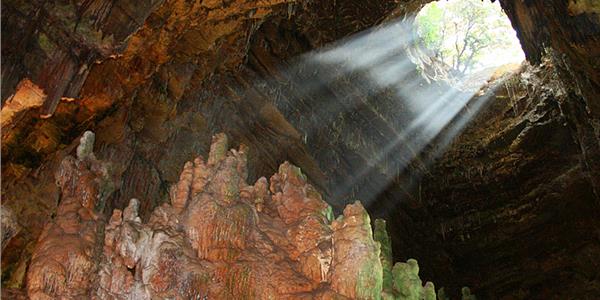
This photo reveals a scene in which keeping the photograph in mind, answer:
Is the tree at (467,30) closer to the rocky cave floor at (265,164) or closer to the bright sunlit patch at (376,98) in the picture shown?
the bright sunlit patch at (376,98)

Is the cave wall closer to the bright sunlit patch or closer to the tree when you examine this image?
the bright sunlit patch

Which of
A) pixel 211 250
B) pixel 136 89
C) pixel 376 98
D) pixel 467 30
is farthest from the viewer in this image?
pixel 467 30

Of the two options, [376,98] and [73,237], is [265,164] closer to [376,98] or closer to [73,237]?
[376,98]

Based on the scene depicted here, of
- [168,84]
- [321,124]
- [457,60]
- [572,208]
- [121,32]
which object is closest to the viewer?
[121,32]

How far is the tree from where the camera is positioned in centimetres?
1677

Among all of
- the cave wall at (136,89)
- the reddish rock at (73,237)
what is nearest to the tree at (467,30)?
the cave wall at (136,89)

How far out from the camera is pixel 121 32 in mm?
5879

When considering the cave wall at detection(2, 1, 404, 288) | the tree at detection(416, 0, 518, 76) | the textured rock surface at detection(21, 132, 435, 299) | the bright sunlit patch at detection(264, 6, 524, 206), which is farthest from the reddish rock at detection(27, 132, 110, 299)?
the tree at detection(416, 0, 518, 76)

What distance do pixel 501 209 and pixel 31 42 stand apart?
10.3 metres

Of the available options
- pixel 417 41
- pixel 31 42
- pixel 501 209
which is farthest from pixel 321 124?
pixel 31 42

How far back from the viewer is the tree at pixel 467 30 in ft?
55.0

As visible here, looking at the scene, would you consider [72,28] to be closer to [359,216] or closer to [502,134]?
[359,216]

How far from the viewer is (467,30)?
1744 cm

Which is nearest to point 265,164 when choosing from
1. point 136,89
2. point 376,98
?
point 376,98
